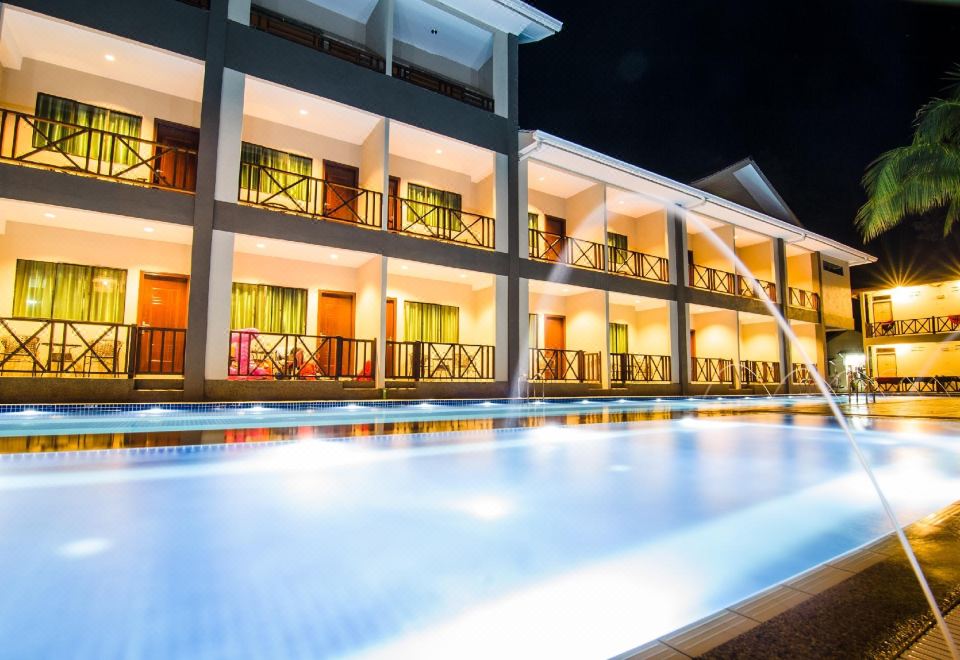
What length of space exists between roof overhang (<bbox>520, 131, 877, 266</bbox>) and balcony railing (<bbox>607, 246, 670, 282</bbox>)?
5.73 feet

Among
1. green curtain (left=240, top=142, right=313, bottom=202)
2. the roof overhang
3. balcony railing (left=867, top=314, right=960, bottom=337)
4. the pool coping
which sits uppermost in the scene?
the roof overhang

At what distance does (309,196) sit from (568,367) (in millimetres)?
7500

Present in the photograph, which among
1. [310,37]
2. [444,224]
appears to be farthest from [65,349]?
[310,37]

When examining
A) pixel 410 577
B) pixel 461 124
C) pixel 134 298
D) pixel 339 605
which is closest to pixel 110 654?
pixel 339 605

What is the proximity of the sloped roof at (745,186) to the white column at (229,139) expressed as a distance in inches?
629

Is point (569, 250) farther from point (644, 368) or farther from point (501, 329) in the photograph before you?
point (644, 368)

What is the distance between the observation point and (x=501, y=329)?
11.7 metres

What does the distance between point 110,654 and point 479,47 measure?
14.0 m

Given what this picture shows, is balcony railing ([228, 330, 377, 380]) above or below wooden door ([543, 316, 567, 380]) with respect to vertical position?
below

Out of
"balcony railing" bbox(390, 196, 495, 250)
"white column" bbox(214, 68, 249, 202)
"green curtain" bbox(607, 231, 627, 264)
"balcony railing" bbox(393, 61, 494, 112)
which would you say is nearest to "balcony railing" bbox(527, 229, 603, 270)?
"green curtain" bbox(607, 231, 627, 264)

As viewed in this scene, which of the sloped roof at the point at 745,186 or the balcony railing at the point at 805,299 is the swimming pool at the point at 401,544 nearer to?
the sloped roof at the point at 745,186

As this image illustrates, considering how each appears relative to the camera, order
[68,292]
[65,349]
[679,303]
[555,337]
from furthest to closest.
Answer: [679,303], [555,337], [68,292], [65,349]

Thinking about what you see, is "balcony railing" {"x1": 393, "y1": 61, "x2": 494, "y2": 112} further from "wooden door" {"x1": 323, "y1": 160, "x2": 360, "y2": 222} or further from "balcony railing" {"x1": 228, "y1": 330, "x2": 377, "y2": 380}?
"balcony railing" {"x1": 228, "y1": 330, "x2": 377, "y2": 380}

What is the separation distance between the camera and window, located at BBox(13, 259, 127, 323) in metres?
8.77
